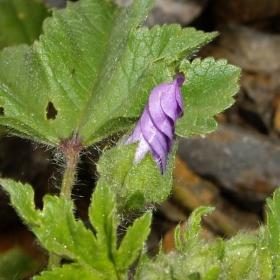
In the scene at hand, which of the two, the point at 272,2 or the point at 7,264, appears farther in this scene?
A: the point at 272,2

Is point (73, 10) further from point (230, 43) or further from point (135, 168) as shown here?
point (230, 43)

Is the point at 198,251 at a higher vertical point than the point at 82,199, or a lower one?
higher

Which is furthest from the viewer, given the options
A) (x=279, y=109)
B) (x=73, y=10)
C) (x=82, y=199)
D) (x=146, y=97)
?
(x=279, y=109)

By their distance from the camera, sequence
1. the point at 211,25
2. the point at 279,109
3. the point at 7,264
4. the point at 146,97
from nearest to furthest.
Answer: the point at 146,97
the point at 7,264
the point at 279,109
the point at 211,25

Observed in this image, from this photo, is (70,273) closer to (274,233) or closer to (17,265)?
(274,233)

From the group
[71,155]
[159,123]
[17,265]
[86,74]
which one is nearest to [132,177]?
[159,123]

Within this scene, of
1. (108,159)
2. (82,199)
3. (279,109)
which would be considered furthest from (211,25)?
(108,159)

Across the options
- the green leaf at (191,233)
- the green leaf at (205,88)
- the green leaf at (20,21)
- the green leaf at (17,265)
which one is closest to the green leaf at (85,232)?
the green leaf at (191,233)

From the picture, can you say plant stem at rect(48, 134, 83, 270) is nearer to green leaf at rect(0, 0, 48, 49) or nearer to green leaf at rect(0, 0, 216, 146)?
green leaf at rect(0, 0, 216, 146)
